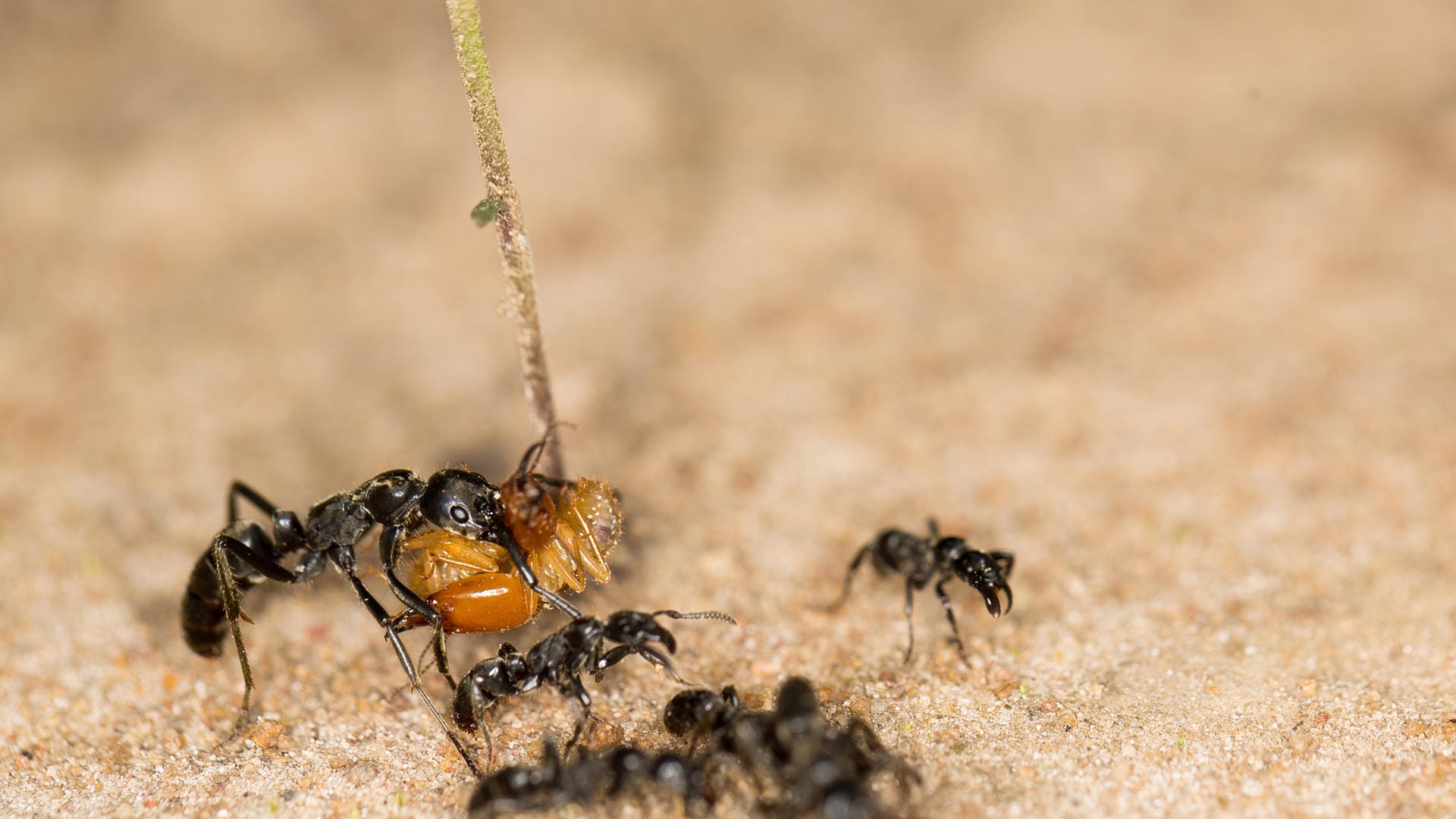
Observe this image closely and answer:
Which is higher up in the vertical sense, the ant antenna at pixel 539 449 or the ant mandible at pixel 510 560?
the ant antenna at pixel 539 449

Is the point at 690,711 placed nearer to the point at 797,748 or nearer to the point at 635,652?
the point at 635,652

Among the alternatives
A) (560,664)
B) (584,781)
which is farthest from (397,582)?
(584,781)

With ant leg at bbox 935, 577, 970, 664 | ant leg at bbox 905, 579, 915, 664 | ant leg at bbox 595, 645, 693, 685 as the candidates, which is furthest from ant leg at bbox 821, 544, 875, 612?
ant leg at bbox 595, 645, 693, 685

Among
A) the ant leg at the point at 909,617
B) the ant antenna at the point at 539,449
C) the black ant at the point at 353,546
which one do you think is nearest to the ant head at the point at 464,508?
the black ant at the point at 353,546

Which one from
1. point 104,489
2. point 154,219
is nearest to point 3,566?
point 104,489

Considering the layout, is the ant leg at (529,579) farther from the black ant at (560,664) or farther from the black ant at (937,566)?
the black ant at (937,566)

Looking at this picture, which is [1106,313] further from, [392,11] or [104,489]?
[392,11]

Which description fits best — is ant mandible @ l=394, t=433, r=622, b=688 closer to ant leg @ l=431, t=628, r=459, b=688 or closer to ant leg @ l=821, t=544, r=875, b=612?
ant leg @ l=431, t=628, r=459, b=688
